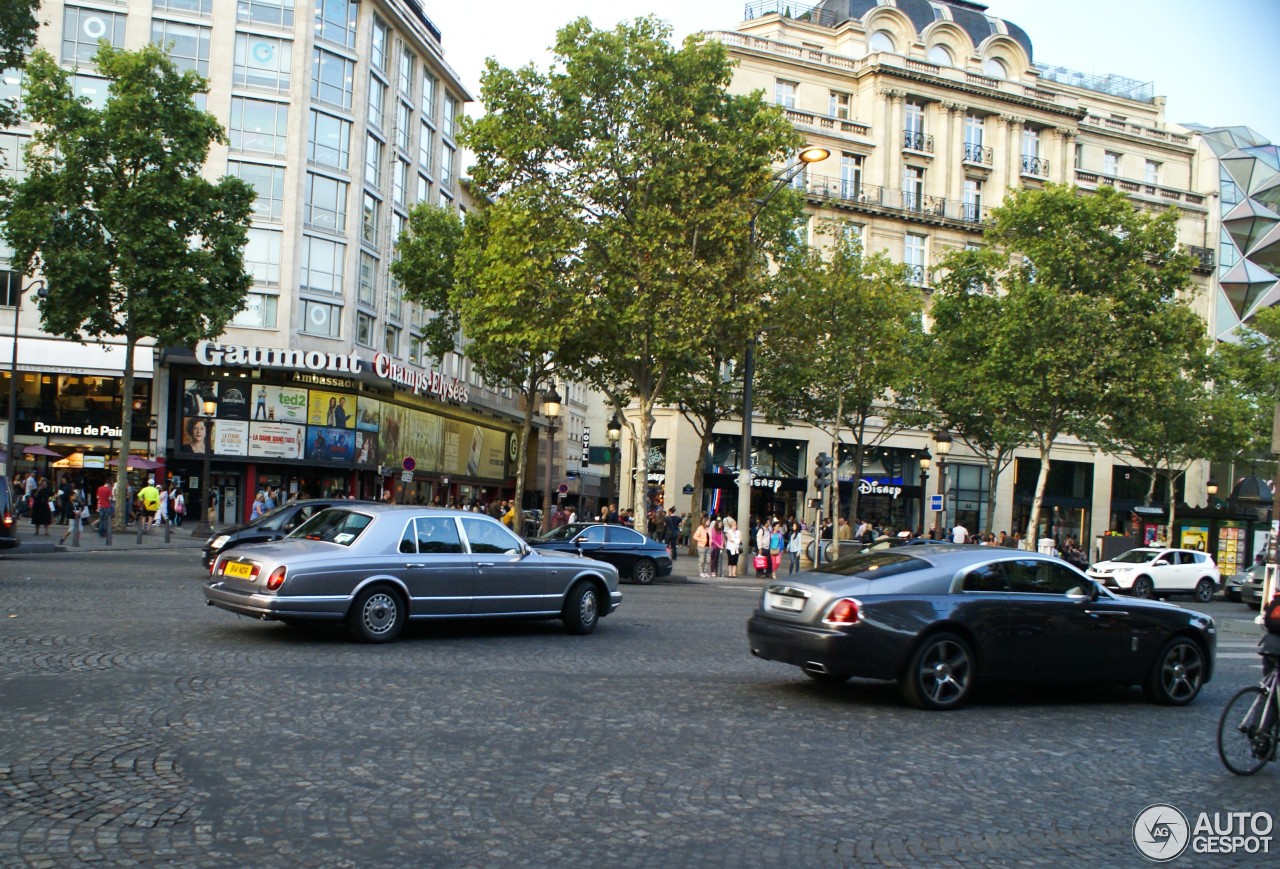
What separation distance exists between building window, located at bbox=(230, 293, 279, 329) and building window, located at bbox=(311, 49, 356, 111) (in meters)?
8.64

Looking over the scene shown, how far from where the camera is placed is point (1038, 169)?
58.7 m

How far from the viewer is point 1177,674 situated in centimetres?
1073

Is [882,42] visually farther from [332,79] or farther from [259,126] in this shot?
[259,126]

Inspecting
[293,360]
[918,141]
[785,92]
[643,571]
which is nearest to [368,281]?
[293,360]

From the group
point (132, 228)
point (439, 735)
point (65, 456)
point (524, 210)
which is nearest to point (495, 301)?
point (524, 210)

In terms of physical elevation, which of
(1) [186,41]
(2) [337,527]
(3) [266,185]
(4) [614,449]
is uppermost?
(1) [186,41]

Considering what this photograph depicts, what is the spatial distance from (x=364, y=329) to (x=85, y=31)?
51.9 feet

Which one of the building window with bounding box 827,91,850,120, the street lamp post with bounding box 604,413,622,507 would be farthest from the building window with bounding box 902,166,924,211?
the street lamp post with bounding box 604,413,622,507

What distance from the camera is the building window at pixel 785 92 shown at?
5403 cm

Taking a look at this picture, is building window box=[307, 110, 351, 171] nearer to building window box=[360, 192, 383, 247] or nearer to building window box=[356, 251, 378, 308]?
building window box=[360, 192, 383, 247]

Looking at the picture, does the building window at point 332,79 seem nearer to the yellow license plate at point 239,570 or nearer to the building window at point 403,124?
the building window at point 403,124

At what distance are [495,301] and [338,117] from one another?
20.2m

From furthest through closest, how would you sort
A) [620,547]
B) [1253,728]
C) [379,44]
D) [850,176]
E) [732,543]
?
[850,176], [379,44], [732,543], [620,547], [1253,728]

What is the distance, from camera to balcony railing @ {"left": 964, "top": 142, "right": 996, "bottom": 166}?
188 feet
